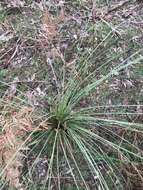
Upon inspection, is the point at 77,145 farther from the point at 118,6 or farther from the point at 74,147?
the point at 118,6

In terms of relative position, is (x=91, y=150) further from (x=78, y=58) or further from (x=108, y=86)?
(x=78, y=58)

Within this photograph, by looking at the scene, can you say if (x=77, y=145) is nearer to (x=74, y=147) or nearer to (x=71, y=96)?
(x=74, y=147)

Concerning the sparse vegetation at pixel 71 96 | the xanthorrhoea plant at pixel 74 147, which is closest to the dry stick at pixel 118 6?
the sparse vegetation at pixel 71 96

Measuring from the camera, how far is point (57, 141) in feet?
9.56

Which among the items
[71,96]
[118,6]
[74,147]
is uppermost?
[118,6]

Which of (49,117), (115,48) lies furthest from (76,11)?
(49,117)

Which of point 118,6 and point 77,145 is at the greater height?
point 118,6

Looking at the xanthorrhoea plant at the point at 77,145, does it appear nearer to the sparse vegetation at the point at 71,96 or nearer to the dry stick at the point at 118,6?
the sparse vegetation at the point at 71,96

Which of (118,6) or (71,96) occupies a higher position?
(118,6)

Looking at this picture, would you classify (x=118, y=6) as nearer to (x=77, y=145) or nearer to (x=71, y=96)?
(x=71, y=96)

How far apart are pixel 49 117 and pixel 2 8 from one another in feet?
5.09

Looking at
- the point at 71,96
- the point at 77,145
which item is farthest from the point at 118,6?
the point at 77,145

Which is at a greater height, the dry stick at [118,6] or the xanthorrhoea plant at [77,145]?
the dry stick at [118,6]

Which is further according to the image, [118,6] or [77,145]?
[118,6]
